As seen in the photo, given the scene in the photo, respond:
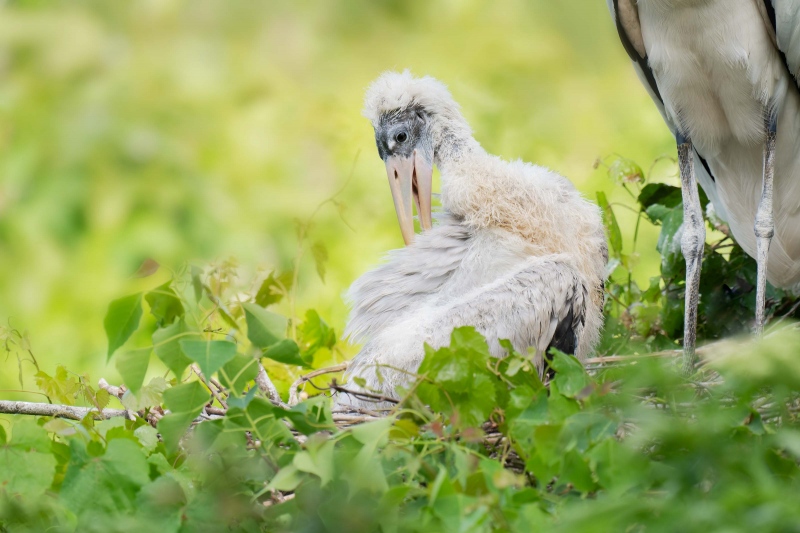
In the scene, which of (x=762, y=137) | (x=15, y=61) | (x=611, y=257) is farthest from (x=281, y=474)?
(x=15, y=61)

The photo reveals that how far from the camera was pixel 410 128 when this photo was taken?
2904 mm

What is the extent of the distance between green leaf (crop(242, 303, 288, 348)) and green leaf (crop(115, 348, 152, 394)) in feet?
0.48

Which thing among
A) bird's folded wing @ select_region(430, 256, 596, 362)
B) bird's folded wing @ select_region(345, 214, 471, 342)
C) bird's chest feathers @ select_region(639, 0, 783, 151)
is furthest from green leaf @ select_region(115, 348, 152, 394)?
bird's chest feathers @ select_region(639, 0, 783, 151)

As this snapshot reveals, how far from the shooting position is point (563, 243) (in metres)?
2.54

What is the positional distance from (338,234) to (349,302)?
164cm

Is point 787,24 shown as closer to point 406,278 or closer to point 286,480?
point 406,278

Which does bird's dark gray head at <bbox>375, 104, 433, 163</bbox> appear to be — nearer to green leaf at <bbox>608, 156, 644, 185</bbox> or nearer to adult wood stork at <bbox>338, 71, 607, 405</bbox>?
adult wood stork at <bbox>338, 71, 607, 405</bbox>

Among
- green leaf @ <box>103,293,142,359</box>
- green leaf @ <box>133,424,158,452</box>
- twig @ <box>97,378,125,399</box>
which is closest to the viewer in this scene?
green leaf @ <box>103,293,142,359</box>

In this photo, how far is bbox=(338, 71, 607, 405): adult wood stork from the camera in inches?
92.4

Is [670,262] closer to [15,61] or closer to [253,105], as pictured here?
[253,105]

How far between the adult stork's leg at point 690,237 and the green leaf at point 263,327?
1241 mm

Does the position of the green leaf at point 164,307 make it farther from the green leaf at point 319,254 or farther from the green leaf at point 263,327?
the green leaf at point 319,254

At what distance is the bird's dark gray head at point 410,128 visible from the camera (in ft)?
9.42

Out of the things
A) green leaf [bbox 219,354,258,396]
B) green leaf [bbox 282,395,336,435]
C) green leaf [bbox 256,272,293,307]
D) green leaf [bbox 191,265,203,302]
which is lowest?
green leaf [bbox 282,395,336,435]
